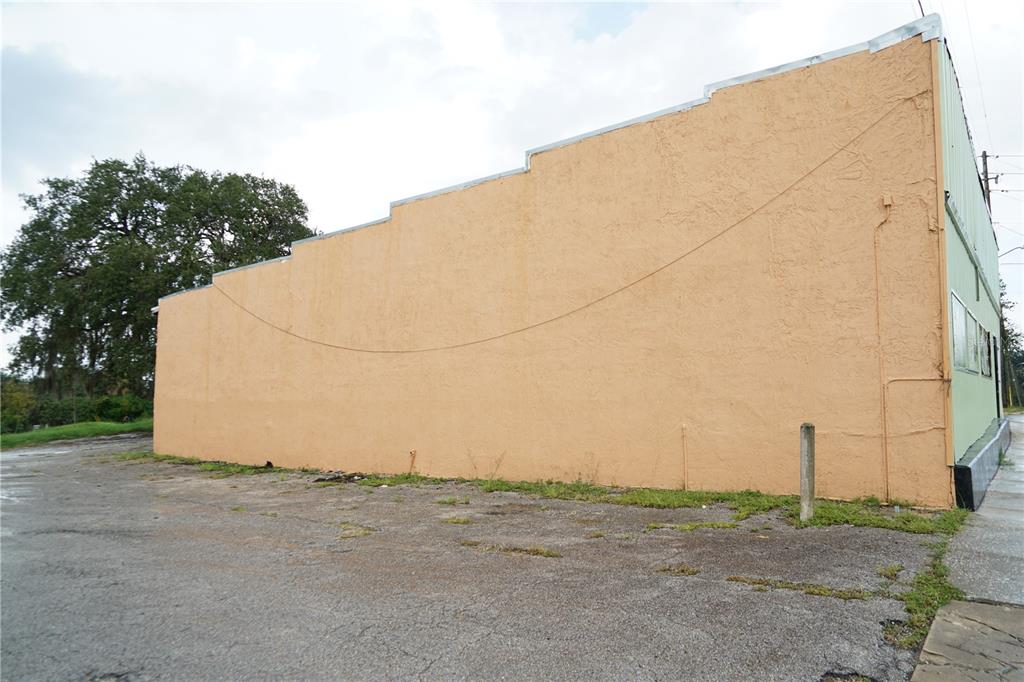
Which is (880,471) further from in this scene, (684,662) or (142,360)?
(142,360)

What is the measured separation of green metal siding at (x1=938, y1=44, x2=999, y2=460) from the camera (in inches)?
316

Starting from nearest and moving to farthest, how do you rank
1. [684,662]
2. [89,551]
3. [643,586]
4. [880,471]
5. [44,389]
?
1. [684,662]
2. [643,586]
3. [89,551]
4. [880,471]
5. [44,389]

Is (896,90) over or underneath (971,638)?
over

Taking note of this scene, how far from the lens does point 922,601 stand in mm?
4312

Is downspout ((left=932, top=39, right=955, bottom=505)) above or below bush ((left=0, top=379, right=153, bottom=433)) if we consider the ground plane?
above

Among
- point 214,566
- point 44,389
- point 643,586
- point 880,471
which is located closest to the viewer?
point 643,586

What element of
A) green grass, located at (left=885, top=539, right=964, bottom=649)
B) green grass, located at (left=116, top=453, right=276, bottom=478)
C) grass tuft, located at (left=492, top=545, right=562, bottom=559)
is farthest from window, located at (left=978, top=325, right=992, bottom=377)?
green grass, located at (left=116, top=453, right=276, bottom=478)

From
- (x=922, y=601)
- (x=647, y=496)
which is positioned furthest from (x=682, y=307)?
(x=922, y=601)

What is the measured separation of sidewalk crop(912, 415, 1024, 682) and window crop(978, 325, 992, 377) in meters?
7.08

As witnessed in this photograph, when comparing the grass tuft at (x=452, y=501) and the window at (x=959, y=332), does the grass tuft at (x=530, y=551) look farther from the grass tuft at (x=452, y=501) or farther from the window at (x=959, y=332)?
the window at (x=959, y=332)

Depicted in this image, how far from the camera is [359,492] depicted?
11.3 meters

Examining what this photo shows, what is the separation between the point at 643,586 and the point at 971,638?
208 cm

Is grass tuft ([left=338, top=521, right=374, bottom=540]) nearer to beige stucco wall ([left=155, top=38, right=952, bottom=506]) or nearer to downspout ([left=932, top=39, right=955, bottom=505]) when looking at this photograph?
beige stucco wall ([left=155, top=38, right=952, bottom=506])

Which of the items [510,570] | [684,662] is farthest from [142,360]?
[684,662]
